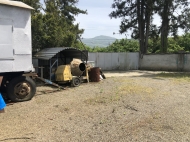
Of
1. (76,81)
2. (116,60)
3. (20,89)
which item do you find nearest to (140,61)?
(116,60)

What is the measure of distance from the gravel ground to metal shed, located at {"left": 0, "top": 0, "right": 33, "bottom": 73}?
1.51 m

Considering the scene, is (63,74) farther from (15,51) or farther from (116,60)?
(116,60)

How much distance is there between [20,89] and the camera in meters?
8.95

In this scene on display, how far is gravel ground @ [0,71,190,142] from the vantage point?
200 inches

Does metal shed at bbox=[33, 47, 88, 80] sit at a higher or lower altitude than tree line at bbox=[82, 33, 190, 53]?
lower

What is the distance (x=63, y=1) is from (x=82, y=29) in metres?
6.08

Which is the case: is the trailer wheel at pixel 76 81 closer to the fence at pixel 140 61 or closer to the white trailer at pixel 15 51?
the white trailer at pixel 15 51

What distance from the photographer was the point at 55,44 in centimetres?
1573

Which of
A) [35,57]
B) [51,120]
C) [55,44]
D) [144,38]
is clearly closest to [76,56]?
[55,44]

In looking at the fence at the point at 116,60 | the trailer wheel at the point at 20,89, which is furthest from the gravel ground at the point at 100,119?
the fence at the point at 116,60

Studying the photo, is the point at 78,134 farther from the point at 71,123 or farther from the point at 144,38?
the point at 144,38

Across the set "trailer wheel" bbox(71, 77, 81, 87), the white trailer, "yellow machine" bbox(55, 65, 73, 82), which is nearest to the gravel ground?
the white trailer

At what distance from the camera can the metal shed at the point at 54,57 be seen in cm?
1311

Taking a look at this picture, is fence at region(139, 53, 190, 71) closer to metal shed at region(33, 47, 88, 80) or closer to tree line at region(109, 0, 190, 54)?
tree line at region(109, 0, 190, 54)
